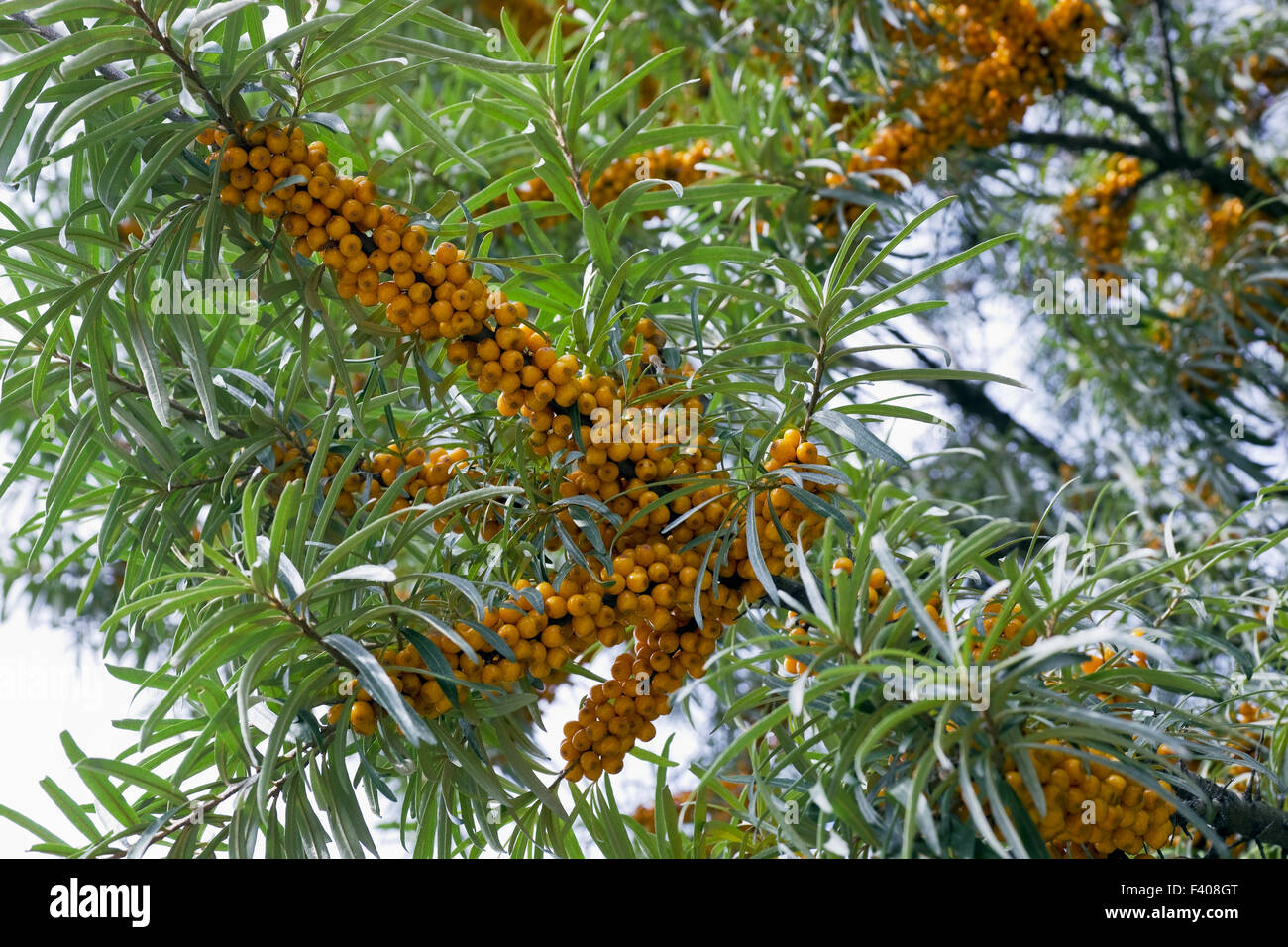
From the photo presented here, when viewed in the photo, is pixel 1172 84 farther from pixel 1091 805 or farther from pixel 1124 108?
pixel 1091 805

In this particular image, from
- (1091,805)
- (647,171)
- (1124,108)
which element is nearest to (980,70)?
(1124,108)

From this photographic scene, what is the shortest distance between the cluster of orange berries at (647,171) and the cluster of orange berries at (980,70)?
0.29 meters

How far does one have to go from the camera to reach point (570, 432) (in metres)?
0.78

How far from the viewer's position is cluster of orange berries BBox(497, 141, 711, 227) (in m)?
1.39

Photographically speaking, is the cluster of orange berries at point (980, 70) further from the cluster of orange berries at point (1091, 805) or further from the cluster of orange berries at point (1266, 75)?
the cluster of orange berries at point (1091, 805)

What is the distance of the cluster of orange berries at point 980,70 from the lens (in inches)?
64.8

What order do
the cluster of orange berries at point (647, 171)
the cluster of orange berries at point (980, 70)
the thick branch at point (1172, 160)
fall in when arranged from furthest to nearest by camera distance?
the thick branch at point (1172, 160), the cluster of orange berries at point (980, 70), the cluster of orange berries at point (647, 171)

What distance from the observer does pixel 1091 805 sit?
627mm

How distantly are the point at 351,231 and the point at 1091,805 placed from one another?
2.12ft

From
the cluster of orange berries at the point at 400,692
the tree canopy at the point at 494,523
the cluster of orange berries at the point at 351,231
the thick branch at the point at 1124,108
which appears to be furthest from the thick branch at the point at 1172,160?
the cluster of orange berries at the point at 400,692

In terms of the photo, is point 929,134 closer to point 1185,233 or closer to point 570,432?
point 1185,233
